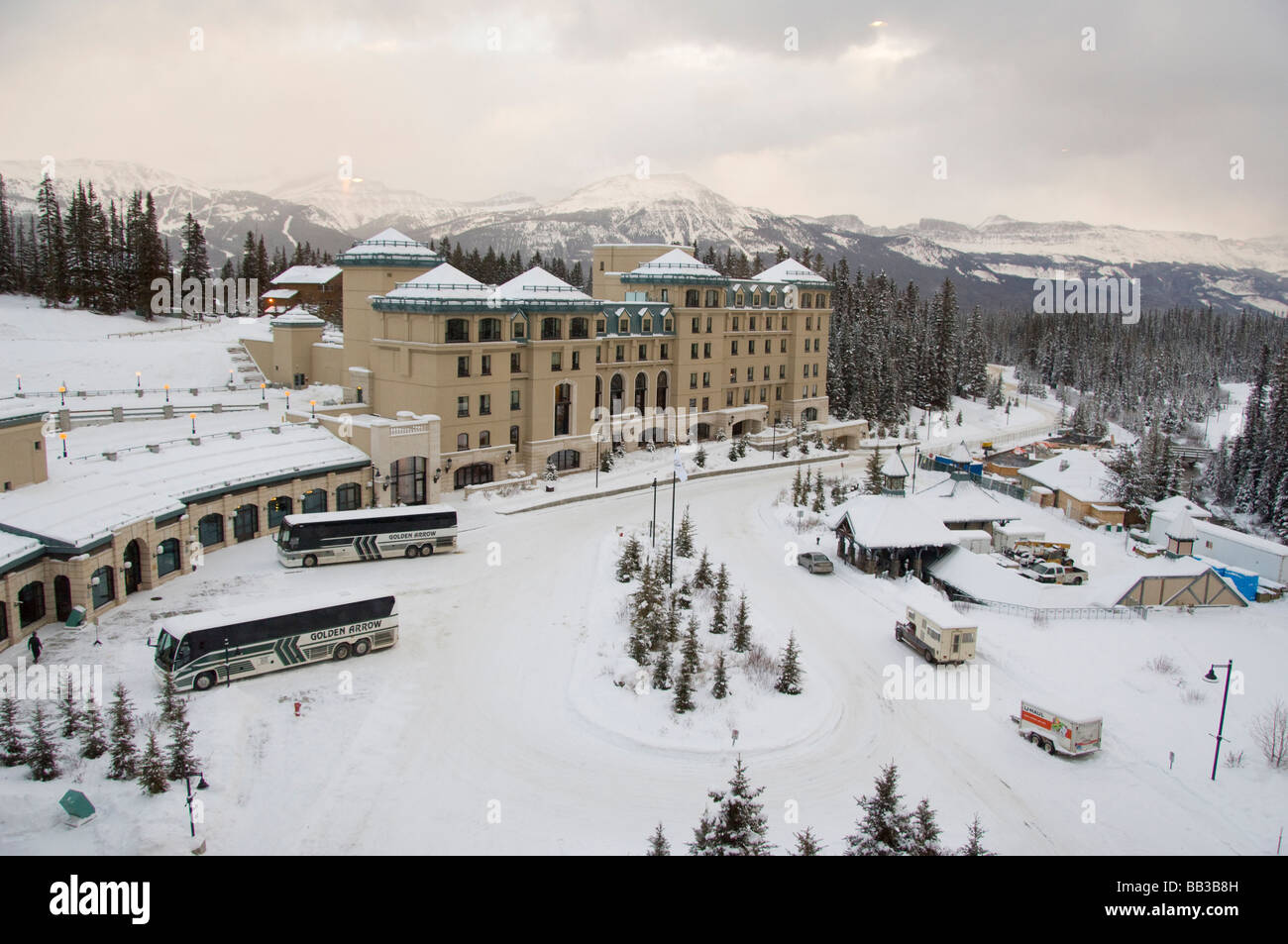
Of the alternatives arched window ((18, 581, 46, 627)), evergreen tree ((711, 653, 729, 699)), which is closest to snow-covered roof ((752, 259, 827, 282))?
evergreen tree ((711, 653, 729, 699))

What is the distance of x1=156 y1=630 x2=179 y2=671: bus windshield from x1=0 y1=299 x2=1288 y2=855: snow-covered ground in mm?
870

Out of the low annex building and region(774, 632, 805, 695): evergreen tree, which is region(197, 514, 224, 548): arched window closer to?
the low annex building

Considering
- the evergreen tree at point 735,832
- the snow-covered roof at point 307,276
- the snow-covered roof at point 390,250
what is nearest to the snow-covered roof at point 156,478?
the snow-covered roof at point 390,250

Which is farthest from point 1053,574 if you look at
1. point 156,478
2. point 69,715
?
point 156,478

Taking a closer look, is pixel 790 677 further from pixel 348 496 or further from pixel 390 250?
pixel 390 250

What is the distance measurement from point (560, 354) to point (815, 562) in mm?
24223

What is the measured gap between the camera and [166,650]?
26766mm

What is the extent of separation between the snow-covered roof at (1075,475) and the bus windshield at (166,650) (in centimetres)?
5620

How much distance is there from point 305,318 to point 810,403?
144ft

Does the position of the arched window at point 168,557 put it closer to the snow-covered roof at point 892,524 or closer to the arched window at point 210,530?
the arched window at point 210,530

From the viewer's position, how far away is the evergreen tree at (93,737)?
2220cm

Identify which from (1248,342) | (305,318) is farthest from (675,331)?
(1248,342)

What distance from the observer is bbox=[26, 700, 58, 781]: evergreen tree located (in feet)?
68.5

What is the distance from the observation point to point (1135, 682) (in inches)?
1298
